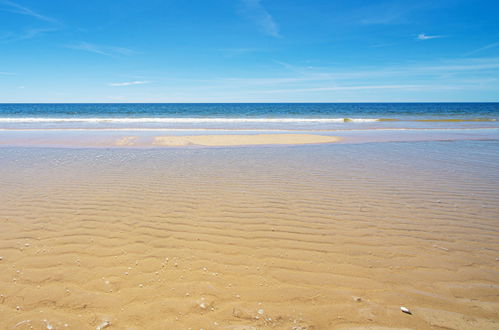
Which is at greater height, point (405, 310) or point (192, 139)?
point (192, 139)

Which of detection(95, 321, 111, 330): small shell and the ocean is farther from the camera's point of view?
the ocean

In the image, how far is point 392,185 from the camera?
22.3ft

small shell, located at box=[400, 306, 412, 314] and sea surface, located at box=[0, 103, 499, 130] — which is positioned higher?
sea surface, located at box=[0, 103, 499, 130]

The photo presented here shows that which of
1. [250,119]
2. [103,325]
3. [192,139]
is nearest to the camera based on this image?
[103,325]

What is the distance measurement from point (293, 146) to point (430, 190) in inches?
296

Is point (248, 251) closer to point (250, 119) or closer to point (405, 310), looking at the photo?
point (405, 310)

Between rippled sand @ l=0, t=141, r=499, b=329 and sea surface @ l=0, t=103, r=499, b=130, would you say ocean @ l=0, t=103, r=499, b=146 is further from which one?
rippled sand @ l=0, t=141, r=499, b=329

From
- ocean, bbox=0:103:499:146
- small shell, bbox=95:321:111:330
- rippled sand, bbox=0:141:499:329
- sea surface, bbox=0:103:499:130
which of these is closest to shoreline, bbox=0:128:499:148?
ocean, bbox=0:103:499:146

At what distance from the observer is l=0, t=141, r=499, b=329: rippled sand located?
8.99ft

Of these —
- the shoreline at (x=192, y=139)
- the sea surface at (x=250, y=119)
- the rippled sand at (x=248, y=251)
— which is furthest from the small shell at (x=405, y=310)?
the sea surface at (x=250, y=119)

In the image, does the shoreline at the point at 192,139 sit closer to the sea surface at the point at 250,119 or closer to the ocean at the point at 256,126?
the ocean at the point at 256,126

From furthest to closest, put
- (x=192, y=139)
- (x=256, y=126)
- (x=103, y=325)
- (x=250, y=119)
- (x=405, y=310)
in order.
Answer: (x=250, y=119)
(x=256, y=126)
(x=192, y=139)
(x=405, y=310)
(x=103, y=325)

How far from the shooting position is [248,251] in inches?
150

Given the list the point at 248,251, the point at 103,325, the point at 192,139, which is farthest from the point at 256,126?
the point at 103,325
